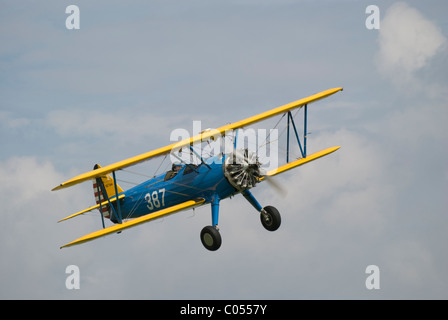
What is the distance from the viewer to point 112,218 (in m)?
25.6

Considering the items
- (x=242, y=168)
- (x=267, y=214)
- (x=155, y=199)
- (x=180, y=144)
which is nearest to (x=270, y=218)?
(x=267, y=214)

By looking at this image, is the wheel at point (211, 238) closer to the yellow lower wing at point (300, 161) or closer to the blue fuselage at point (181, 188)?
the blue fuselage at point (181, 188)

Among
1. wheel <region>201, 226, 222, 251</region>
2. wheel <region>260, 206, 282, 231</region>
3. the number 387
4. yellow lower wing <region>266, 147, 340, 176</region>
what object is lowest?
wheel <region>201, 226, 222, 251</region>

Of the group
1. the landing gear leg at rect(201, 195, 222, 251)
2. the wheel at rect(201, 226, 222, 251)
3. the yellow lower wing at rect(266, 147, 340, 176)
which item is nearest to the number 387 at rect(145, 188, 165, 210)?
the landing gear leg at rect(201, 195, 222, 251)

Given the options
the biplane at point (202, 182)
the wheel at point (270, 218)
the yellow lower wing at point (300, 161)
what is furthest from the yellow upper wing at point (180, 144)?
the wheel at point (270, 218)

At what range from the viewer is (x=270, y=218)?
22891mm

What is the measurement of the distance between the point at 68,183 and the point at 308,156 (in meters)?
7.93

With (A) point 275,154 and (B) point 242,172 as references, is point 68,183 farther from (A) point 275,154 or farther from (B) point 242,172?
(A) point 275,154

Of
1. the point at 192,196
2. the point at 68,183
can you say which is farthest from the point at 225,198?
the point at 68,183

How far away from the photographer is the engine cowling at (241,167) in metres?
21.5

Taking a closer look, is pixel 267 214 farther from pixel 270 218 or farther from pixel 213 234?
pixel 213 234

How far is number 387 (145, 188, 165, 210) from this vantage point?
23.0 meters

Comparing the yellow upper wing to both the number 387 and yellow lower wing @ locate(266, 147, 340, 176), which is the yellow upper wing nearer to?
yellow lower wing @ locate(266, 147, 340, 176)

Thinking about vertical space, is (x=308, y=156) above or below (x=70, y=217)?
above
